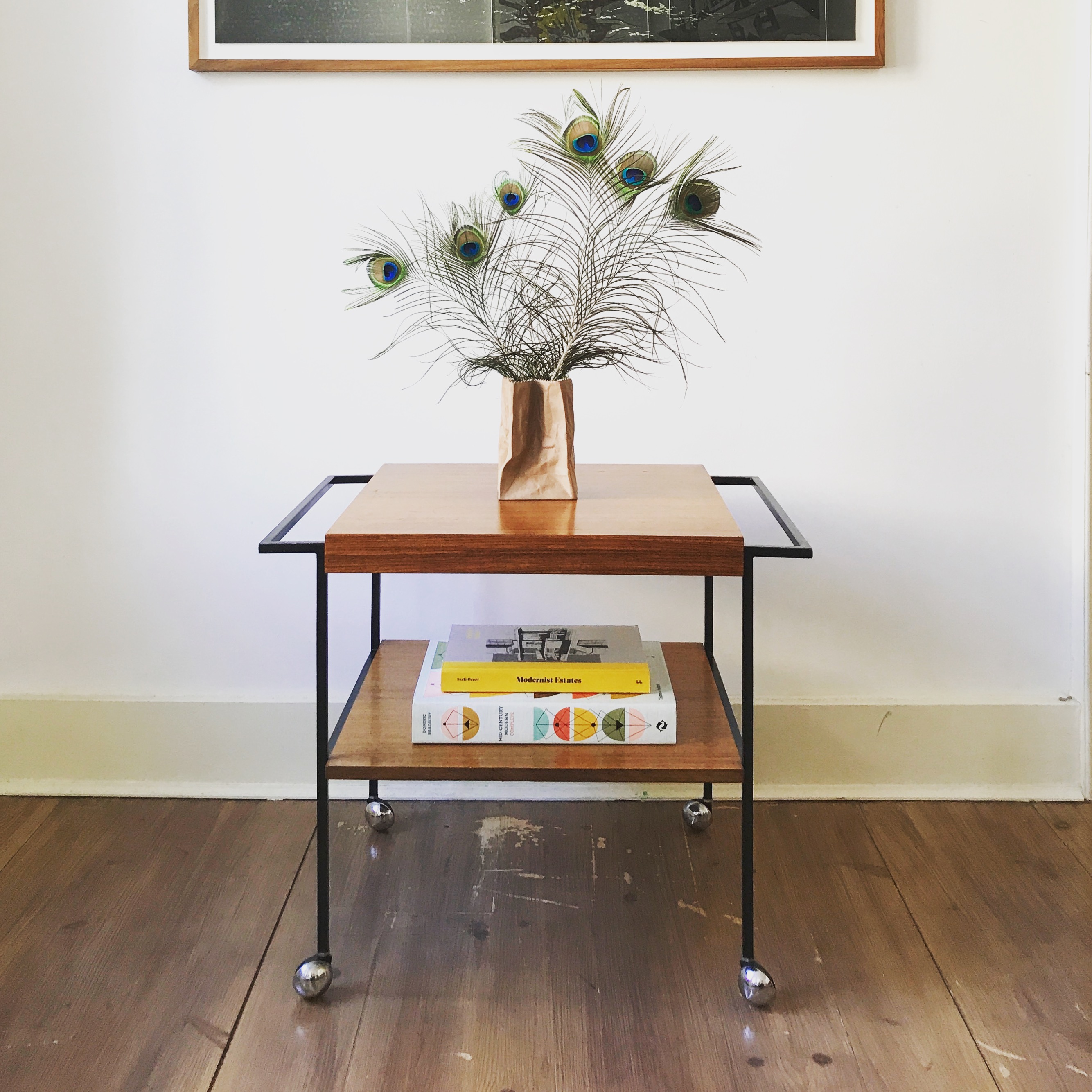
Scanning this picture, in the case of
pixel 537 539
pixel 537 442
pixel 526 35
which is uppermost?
pixel 526 35

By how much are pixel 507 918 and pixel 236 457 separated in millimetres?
962

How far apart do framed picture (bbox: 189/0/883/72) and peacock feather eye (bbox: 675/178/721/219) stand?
50 centimetres

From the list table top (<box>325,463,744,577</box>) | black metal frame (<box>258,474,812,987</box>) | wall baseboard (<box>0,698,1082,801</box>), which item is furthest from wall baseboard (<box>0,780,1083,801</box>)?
table top (<box>325,463,744,577</box>)

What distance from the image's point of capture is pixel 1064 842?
1775 millimetres

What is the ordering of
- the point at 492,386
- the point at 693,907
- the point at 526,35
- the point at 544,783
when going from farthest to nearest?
the point at 544,783 < the point at 492,386 < the point at 526,35 < the point at 693,907

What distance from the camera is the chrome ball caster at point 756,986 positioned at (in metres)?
1.35

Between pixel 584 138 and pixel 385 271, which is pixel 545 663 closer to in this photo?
pixel 385 271

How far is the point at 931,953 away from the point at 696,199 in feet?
3.68

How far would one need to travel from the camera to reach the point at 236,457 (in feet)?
6.23

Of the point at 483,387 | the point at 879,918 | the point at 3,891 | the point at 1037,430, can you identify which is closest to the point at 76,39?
the point at 483,387

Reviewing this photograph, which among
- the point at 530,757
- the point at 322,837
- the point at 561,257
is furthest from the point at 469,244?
Answer: the point at 322,837

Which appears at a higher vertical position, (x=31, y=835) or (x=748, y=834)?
(x=748, y=834)

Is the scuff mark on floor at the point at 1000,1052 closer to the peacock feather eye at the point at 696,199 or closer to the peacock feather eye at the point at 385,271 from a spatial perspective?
the peacock feather eye at the point at 696,199

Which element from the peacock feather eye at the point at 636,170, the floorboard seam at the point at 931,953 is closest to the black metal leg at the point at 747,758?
the floorboard seam at the point at 931,953
